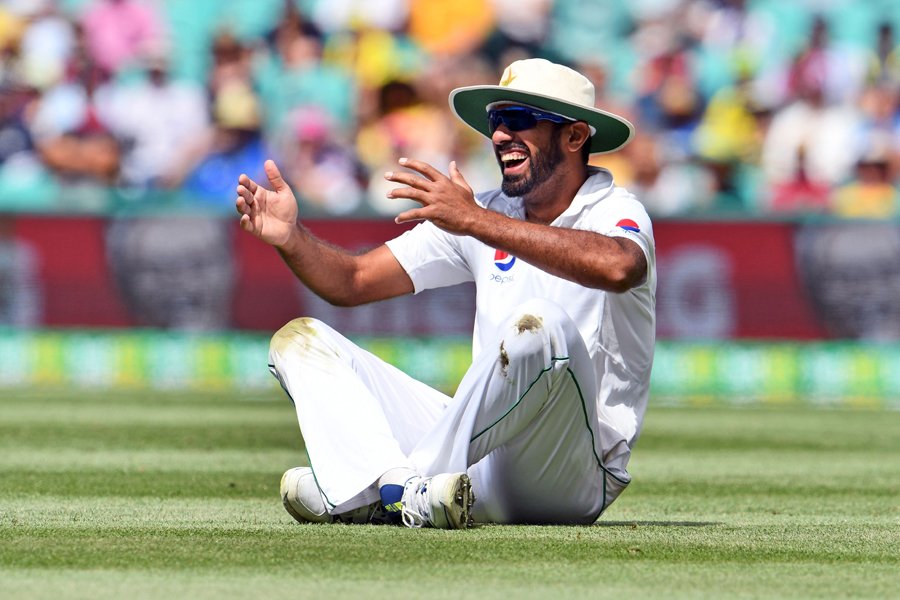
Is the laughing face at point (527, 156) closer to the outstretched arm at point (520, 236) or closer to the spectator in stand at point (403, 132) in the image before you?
the outstretched arm at point (520, 236)

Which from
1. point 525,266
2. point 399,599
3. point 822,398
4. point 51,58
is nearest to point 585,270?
point 525,266

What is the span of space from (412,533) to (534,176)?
1.27 m

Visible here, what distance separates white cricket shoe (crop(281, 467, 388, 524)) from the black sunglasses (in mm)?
1293

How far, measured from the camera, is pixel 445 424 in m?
4.89

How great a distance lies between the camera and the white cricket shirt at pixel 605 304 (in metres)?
5.19

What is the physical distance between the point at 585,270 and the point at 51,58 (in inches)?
479

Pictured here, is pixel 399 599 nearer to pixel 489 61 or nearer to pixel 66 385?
pixel 66 385

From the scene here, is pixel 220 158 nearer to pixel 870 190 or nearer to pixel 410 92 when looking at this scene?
pixel 410 92

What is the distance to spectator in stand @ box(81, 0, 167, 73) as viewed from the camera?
52.5 feet

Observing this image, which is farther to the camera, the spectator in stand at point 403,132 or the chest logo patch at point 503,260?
the spectator in stand at point 403,132

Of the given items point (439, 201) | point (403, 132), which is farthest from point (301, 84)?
point (439, 201)

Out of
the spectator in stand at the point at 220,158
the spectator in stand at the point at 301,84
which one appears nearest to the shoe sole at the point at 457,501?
the spectator in stand at the point at 220,158

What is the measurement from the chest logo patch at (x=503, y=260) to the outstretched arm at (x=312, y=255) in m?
0.43

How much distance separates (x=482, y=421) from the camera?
15.9ft
